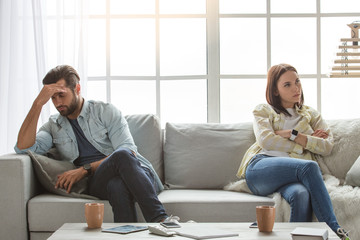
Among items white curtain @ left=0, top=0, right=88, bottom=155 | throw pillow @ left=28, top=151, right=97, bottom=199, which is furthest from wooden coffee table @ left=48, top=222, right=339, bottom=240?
white curtain @ left=0, top=0, right=88, bottom=155

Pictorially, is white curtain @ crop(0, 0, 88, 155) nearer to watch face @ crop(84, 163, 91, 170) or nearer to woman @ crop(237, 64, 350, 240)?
watch face @ crop(84, 163, 91, 170)

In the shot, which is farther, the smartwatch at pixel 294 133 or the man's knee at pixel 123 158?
the smartwatch at pixel 294 133

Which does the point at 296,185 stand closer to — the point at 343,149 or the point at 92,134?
the point at 343,149

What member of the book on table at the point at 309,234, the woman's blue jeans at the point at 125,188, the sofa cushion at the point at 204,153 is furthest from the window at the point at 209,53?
the book on table at the point at 309,234

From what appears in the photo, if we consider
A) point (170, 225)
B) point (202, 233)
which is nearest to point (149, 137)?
point (170, 225)

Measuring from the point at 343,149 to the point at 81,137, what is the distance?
1566 mm

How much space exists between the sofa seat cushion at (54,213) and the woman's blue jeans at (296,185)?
83 centimetres

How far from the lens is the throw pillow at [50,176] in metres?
2.74

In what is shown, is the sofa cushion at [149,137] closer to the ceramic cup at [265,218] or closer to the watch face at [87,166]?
the watch face at [87,166]

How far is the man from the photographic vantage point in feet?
8.86

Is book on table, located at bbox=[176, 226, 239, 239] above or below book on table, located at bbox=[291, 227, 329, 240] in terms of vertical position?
below

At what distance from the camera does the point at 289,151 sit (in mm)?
2998

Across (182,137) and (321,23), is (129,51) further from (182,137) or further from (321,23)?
(321,23)

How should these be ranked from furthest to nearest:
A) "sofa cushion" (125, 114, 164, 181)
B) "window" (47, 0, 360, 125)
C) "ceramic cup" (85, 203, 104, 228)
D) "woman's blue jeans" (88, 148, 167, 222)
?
"window" (47, 0, 360, 125) → "sofa cushion" (125, 114, 164, 181) → "woman's blue jeans" (88, 148, 167, 222) → "ceramic cup" (85, 203, 104, 228)
